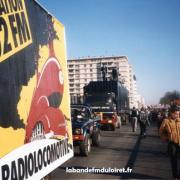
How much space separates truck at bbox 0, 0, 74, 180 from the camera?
3.91 m

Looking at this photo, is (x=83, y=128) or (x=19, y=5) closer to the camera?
(x=19, y=5)

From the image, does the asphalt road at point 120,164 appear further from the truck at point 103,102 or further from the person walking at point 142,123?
the truck at point 103,102

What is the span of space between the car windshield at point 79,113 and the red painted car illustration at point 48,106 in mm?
7160

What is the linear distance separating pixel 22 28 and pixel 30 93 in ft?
2.63

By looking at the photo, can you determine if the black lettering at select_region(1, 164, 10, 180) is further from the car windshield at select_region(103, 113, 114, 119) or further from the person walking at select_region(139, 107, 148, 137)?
Answer: the car windshield at select_region(103, 113, 114, 119)

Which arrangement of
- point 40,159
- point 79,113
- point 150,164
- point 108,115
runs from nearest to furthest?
point 40,159 < point 150,164 < point 79,113 < point 108,115

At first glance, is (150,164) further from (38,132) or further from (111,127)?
(111,127)

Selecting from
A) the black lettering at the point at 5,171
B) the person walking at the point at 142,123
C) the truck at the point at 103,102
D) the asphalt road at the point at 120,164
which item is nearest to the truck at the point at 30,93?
the black lettering at the point at 5,171

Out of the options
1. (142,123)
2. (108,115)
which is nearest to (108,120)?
(108,115)

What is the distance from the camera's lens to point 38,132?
492 cm

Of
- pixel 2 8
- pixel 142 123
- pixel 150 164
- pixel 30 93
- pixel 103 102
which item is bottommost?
pixel 150 164

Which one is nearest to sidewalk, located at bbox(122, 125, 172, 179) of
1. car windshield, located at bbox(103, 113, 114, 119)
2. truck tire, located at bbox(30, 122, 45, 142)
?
truck tire, located at bbox(30, 122, 45, 142)

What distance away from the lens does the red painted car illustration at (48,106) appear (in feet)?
15.6

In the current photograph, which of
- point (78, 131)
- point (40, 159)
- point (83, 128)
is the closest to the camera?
point (40, 159)
